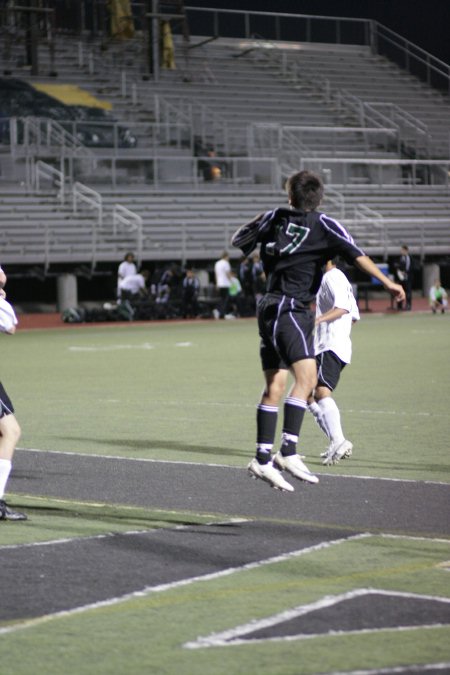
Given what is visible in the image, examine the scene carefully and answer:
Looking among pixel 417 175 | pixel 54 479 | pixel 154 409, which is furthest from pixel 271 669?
pixel 417 175

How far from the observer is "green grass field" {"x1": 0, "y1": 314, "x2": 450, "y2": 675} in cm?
523

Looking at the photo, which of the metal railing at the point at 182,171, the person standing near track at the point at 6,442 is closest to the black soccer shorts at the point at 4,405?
the person standing near track at the point at 6,442

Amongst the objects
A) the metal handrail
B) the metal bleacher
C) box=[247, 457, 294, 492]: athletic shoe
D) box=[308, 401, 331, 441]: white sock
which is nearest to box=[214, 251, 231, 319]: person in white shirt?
the metal bleacher

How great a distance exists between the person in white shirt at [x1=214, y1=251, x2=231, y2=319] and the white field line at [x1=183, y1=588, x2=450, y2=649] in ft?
97.9

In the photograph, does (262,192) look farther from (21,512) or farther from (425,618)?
(425,618)

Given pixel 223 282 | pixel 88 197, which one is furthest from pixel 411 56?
pixel 223 282

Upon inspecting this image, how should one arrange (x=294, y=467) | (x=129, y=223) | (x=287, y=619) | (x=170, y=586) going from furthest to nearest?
(x=129, y=223) < (x=294, y=467) < (x=170, y=586) < (x=287, y=619)

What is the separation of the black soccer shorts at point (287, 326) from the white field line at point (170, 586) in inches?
61.7

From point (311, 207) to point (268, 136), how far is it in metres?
36.8

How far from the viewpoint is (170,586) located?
21.0ft

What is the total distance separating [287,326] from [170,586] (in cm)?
276

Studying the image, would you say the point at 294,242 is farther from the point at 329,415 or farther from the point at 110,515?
the point at 329,415

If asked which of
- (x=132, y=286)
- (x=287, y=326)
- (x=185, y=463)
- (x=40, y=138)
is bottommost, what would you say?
(x=132, y=286)

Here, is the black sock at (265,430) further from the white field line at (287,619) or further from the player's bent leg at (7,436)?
the white field line at (287,619)
